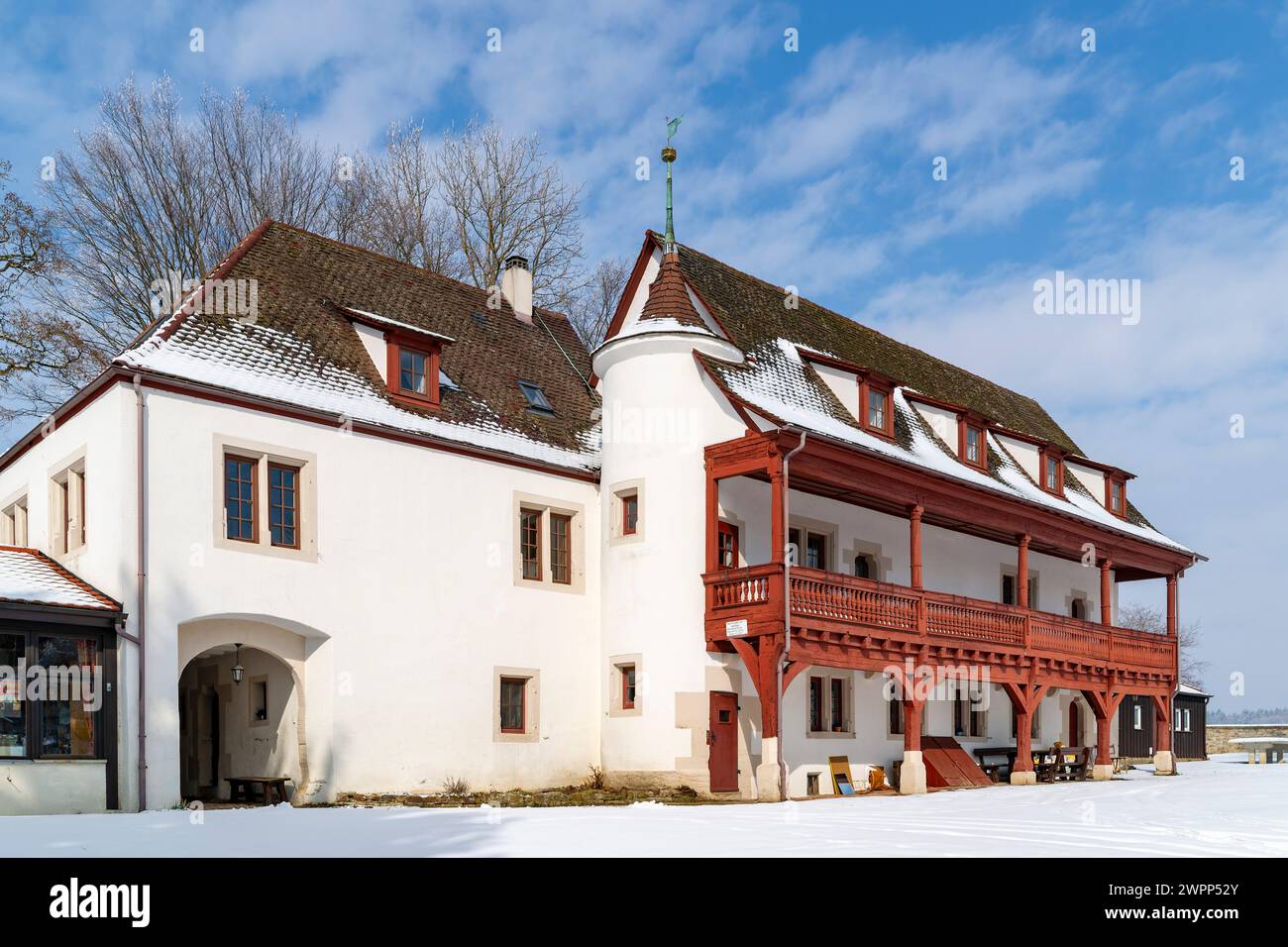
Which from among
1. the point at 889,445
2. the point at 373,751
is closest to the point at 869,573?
the point at 889,445

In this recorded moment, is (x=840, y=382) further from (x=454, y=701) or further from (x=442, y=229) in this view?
(x=442, y=229)

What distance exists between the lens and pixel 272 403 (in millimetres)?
18219

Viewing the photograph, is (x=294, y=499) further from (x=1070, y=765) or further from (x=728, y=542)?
(x=1070, y=765)

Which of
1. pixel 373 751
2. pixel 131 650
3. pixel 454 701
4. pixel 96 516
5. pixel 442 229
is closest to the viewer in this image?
pixel 131 650

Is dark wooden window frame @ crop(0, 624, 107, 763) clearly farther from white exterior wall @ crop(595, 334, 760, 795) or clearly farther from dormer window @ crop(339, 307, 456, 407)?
white exterior wall @ crop(595, 334, 760, 795)

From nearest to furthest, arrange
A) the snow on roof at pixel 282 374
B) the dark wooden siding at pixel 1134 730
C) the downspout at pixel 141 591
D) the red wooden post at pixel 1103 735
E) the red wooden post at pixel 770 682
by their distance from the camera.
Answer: the downspout at pixel 141 591
the snow on roof at pixel 282 374
the red wooden post at pixel 770 682
the red wooden post at pixel 1103 735
the dark wooden siding at pixel 1134 730

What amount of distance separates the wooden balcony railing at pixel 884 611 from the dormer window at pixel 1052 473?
4370 millimetres

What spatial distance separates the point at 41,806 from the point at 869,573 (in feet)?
50.8

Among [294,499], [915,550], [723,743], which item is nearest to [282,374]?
[294,499]

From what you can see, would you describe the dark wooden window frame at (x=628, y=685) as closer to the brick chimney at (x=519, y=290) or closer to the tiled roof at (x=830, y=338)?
the tiled roof at (x=830, y=338)

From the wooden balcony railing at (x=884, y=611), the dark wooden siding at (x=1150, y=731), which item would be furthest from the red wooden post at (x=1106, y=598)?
the dark wooden siding at (x=1150, y=731)

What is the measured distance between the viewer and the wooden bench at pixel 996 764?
26.1 m

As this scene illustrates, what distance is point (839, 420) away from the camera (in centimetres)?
2342

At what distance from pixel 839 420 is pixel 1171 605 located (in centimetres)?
1316
